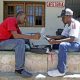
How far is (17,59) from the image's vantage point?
6.46 metres

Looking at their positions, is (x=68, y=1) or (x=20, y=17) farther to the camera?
(x=68, y=1)

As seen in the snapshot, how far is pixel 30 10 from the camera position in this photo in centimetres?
1480

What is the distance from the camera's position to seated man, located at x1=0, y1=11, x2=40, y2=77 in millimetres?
6469

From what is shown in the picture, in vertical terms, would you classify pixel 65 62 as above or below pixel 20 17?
below

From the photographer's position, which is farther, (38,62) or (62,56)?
(38,62)

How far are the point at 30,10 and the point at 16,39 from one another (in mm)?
8338

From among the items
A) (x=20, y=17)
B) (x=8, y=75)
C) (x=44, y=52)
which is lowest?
(x=8, y=75)

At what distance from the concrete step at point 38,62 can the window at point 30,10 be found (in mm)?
8094

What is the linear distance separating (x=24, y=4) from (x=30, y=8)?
12.8 inches

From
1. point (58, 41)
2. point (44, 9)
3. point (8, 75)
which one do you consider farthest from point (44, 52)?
point (44, 9)

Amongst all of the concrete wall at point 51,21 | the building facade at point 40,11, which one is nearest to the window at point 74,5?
the building facade at point 40,11

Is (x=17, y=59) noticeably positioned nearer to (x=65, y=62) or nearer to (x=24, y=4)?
(x=65, y=62)

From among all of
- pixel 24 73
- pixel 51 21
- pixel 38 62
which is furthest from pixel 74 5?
pixel 24 73

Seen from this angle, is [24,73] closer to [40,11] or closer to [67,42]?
[67,42]
